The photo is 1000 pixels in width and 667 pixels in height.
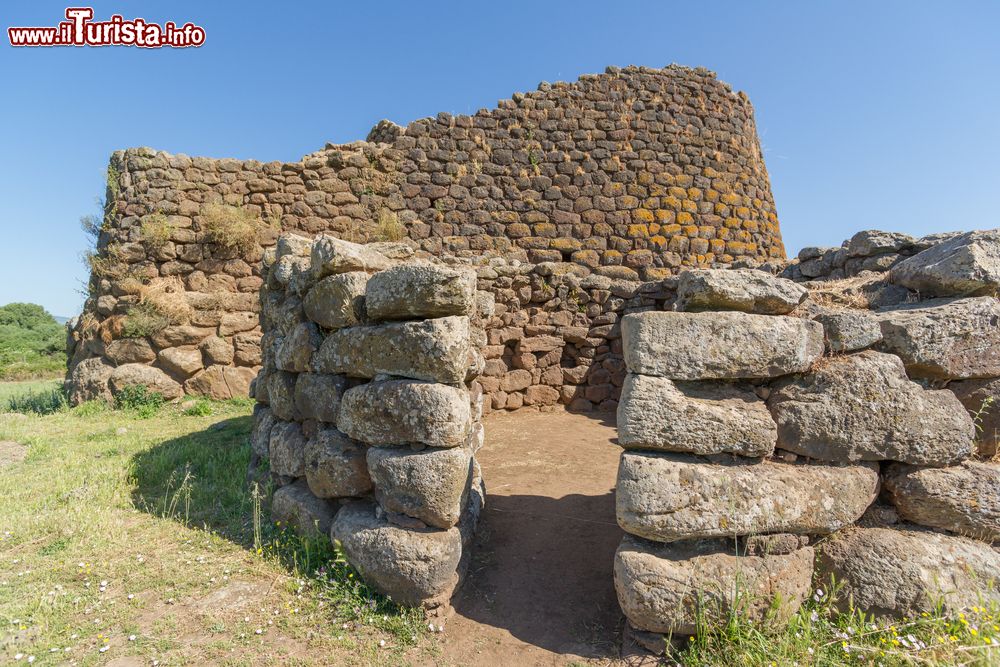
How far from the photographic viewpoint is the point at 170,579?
292 cm

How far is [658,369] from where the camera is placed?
2473 millimetres

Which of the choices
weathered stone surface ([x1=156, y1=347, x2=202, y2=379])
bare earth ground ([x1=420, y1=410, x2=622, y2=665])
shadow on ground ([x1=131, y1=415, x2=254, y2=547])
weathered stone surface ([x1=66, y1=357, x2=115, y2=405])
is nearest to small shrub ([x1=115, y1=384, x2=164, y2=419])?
weathered stone surface ([x1=66, y1=357, x2=115, y2=405])

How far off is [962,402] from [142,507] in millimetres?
5233

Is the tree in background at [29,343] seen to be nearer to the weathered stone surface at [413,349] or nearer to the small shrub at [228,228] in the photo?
the small shrub at [228,228]

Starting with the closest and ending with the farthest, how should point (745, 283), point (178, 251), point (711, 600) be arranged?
point (711, 600)
point (745, 283)
point (178, 251)

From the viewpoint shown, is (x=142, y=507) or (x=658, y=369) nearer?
(x=658, y=369)

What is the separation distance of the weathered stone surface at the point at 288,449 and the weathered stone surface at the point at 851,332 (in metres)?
3.15

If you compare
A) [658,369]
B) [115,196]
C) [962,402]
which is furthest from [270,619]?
[115,196]

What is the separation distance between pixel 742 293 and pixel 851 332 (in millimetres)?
567

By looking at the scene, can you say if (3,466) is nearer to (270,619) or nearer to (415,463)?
(270,619)

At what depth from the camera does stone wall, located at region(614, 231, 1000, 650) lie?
236 centimetres

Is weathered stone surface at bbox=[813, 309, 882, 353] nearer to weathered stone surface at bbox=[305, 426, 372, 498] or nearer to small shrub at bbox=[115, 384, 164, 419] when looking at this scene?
weathered stone surface at bbox=[305, 426, 372, 498]

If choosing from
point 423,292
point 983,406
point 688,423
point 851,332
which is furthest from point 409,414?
point 983,406

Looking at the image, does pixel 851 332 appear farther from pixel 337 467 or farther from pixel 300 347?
pixel 300 347
